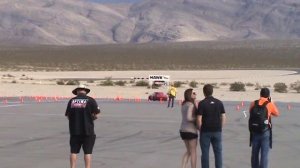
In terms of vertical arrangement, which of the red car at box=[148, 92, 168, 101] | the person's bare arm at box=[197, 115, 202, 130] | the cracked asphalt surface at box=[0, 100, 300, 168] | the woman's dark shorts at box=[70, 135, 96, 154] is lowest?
the cracked asphalt surface at box=[0, 100, 300, 168]

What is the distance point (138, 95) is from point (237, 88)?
8.48 metres

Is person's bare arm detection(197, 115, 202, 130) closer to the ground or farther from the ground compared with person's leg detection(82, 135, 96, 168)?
farther from the ground

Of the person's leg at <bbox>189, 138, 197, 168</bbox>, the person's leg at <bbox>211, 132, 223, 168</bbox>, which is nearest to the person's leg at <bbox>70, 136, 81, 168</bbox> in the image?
the person's leg at <bbox>189, 138, 197, 168</bbox>

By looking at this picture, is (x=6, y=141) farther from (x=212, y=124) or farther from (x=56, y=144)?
(x=212, y=124)

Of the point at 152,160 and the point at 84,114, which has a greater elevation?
the point at 84,114

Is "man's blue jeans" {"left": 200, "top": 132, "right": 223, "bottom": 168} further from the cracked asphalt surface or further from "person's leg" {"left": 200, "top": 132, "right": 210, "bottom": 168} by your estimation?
the cracked asphalt surface

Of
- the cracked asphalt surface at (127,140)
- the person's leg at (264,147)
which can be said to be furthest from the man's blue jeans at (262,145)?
the cracked asphalt surface at (127,140)

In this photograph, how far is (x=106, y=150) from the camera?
1808cm

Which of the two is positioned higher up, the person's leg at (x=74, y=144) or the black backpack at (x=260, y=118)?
the black backpack at (x=260, y=118)

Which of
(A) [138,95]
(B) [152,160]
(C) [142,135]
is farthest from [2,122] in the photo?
(A) [138,95]

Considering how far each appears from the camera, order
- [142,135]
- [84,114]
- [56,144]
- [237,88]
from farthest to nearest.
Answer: [237,88], [142,135], [56,144], [84,114]


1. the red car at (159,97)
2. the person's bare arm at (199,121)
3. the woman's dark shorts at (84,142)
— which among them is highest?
the red car at (159,97)

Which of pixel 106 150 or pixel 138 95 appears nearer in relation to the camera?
pixel 106 150

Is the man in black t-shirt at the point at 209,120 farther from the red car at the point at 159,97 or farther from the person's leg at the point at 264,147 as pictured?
the red car at the point at 159,97
